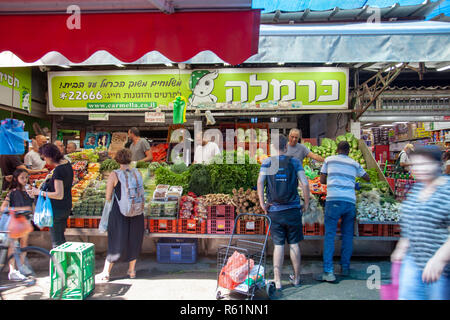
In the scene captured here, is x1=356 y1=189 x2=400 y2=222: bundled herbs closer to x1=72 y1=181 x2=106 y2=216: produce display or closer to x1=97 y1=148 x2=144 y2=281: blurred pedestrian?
x1=97 y1=148 x2=144 y2=281: blurred pedestrian

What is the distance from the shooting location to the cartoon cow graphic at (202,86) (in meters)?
7.85

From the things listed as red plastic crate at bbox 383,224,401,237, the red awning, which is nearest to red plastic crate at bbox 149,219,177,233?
the red awning

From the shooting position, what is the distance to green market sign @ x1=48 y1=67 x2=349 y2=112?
25.2 ft

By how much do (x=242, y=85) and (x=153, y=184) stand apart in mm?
3306

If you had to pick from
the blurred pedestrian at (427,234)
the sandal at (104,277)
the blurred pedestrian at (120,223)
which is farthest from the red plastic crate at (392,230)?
the sandal at (104,277)

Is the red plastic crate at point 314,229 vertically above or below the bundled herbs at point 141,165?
below

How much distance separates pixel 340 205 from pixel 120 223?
3259 millimetres

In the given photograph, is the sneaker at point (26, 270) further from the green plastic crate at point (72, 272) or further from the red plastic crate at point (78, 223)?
the red plastic crate at point (78, 223)

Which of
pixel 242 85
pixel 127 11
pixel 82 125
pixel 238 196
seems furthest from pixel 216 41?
pixel 82 125

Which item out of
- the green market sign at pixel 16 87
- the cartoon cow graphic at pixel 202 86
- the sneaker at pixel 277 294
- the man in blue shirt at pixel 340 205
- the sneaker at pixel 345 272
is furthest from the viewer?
the cartoon cow graphic at pixel 202 86

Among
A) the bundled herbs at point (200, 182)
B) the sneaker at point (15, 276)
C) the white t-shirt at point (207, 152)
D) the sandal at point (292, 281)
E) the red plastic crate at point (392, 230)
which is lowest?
the sandal at point (292, 281)

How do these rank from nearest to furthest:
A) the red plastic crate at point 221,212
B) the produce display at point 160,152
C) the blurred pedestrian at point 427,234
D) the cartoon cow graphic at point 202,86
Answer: the blurred pedestrian at point 427,234, the red plastic crate at point 221,212, the cartoon cow graphic at point 202,86, the produce display at point 160,152

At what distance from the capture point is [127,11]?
11.7ft

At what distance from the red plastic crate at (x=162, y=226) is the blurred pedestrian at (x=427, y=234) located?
3538 mm
